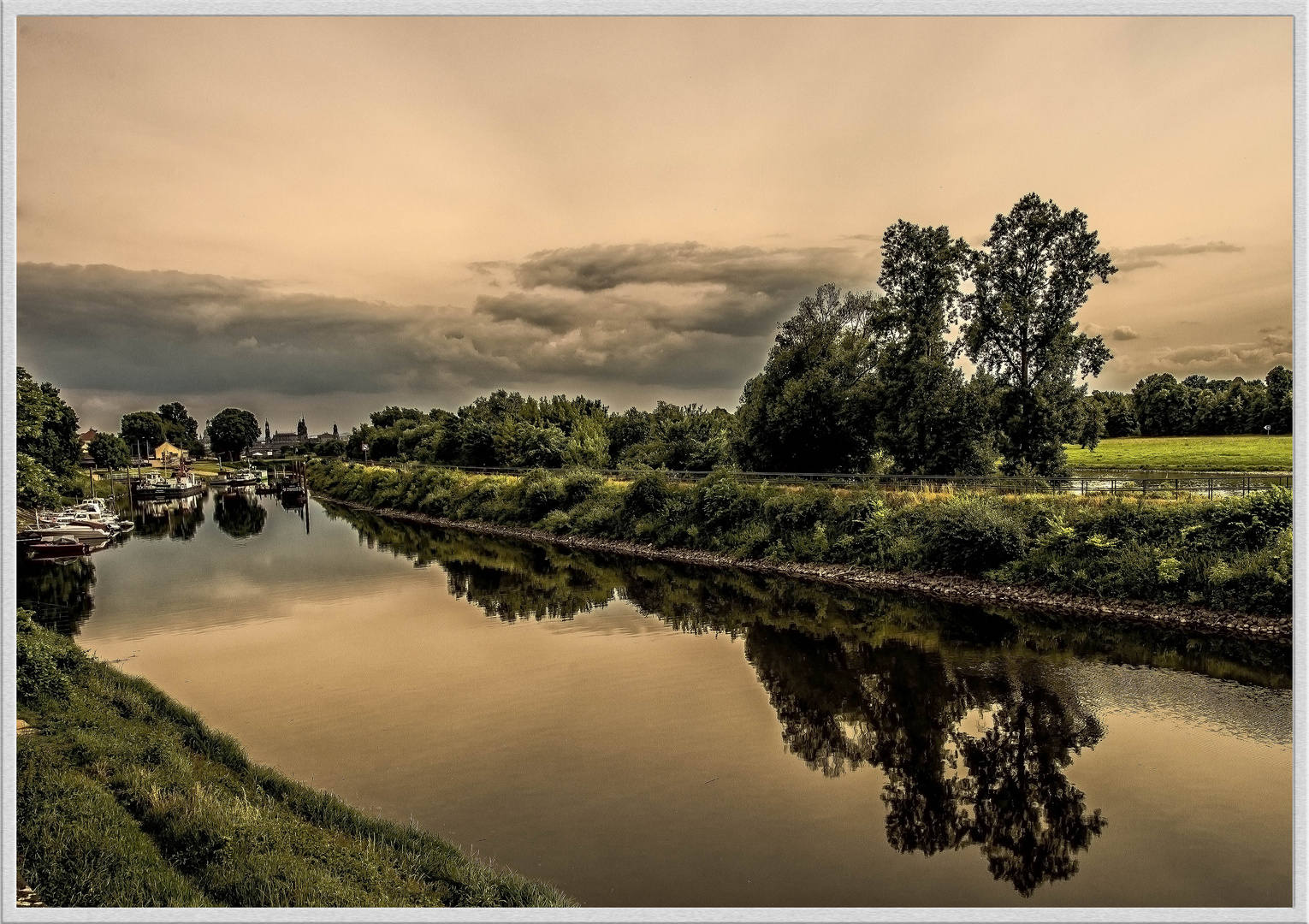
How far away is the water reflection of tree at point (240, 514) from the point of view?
53625 millimetres

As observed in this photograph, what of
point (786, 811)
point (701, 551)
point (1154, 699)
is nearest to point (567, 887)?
point (786, 811)

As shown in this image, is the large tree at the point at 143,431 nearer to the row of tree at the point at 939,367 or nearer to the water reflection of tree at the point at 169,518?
the water reflection of tree at the point at 169,518

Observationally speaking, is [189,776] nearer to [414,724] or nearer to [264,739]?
[264,739]

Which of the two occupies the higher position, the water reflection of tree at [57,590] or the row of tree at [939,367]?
the row of tree at [939,367]

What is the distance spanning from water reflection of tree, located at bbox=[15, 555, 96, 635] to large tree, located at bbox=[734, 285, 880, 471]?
2879 centimetres

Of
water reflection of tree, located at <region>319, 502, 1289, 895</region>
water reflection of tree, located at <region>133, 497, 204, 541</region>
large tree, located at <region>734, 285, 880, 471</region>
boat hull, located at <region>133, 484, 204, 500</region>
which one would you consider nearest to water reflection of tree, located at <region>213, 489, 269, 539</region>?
water reflection of tree, located at <region>133, 497, 204, 541</region>

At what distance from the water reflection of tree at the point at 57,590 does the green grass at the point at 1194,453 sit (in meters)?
40.6

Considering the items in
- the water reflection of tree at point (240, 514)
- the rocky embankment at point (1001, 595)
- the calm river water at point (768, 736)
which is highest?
the rocky embankment at point (1001, 595)

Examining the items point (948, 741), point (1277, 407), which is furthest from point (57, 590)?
point (1277, 407)

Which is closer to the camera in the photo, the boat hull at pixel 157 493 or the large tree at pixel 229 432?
the boat hull at pixel 157 493

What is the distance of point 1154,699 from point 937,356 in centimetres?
1912


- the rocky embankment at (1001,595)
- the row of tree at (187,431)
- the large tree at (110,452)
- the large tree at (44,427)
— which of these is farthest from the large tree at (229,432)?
the rocky embankment at (1001,595)

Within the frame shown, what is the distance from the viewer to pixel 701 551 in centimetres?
3600

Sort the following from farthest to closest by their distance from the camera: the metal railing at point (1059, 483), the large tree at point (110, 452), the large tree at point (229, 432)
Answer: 1. the large tree at point (229, 432)
2. the large tree at point (110, 452)
3. the metal railing at point (1059, 483)
